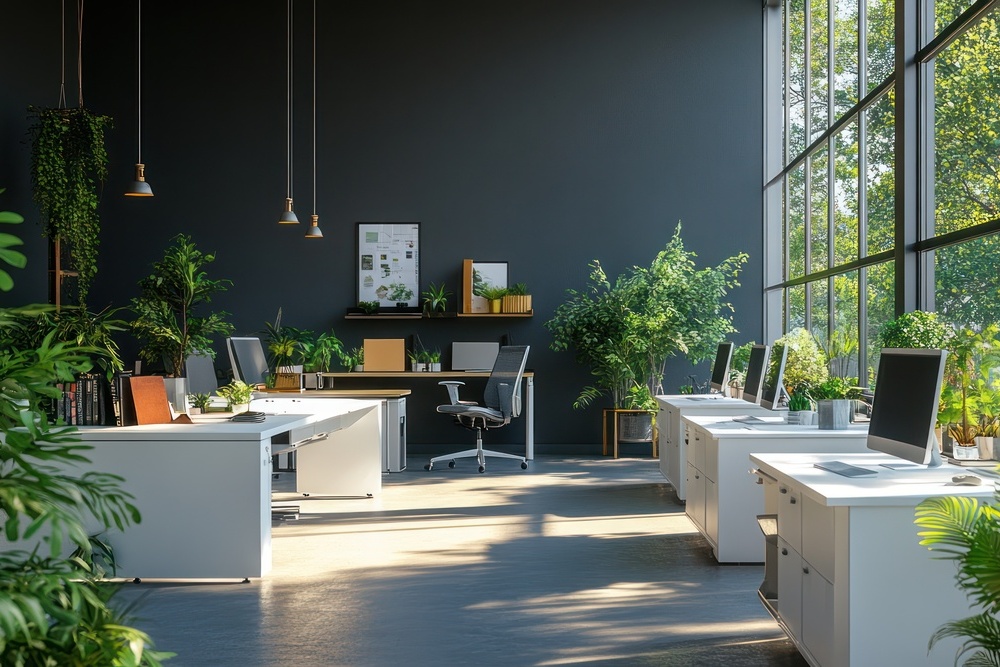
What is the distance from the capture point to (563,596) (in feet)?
14.7

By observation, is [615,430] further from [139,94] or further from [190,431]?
[139,94]

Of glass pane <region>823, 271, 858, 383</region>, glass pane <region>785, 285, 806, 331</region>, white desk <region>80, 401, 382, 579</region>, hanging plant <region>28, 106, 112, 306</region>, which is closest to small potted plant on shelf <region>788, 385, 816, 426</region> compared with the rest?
glass pane <region>823, 271, 858, 383</region>

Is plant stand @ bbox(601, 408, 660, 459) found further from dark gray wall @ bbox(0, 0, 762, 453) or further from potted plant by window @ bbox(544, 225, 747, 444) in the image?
dark gray wall @ bbox(0, 0, 762, 453)

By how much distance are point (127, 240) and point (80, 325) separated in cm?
700

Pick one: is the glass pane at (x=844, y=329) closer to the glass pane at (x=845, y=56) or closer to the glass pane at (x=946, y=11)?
the glass pane at (x=845, y=56)

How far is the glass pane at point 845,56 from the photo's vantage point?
7.18 meters

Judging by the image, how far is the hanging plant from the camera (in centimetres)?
927

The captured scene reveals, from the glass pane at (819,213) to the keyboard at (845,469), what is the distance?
4506 mm

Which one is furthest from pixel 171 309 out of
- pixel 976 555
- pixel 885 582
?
pixel 976 555

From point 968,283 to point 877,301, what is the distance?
1337mm

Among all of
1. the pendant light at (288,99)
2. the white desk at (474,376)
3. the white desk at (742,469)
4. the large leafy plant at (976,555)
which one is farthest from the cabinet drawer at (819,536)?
the pendant light at (288,99)

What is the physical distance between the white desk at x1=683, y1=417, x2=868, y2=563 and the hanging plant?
669cm

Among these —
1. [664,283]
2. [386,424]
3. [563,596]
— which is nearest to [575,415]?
[664,283]

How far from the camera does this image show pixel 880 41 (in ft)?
21.6
